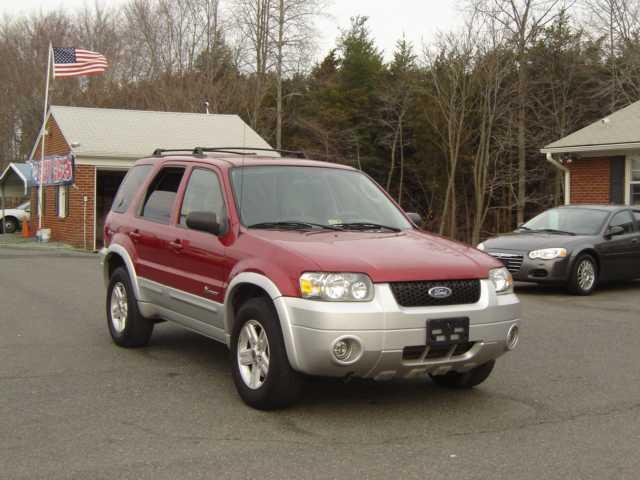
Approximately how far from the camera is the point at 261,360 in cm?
575

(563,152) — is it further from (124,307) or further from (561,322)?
(124,307)

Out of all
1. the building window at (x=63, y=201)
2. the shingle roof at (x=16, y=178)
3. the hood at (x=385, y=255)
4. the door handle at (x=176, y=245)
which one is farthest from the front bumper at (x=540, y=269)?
the shingle roof at (x=16, y=178)

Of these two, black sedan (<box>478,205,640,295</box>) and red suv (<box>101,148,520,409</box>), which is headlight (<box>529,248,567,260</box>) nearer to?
black sedan (<box>478,205,640,295</box>)

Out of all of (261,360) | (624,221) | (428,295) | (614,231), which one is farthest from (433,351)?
(624,221)

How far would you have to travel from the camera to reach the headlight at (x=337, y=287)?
→ 534 cm

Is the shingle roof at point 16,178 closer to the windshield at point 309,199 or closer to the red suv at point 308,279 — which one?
the red suv at point 308,279

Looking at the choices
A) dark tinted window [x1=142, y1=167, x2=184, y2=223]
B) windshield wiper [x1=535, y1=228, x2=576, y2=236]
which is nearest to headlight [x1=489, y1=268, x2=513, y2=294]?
dark tinted window [x1=142, y1=167, x2=184, y2=223]

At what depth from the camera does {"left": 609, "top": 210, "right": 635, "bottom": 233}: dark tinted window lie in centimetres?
1410

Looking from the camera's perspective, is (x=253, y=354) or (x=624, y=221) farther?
(x=624, y=221)

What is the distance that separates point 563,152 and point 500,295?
16.7 meters

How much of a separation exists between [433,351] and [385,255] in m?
0.72

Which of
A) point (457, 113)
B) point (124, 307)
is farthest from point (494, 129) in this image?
point (124, 307)

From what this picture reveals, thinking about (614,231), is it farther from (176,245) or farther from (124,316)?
(176,245)

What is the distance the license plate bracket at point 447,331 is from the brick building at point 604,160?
15.7 metres
